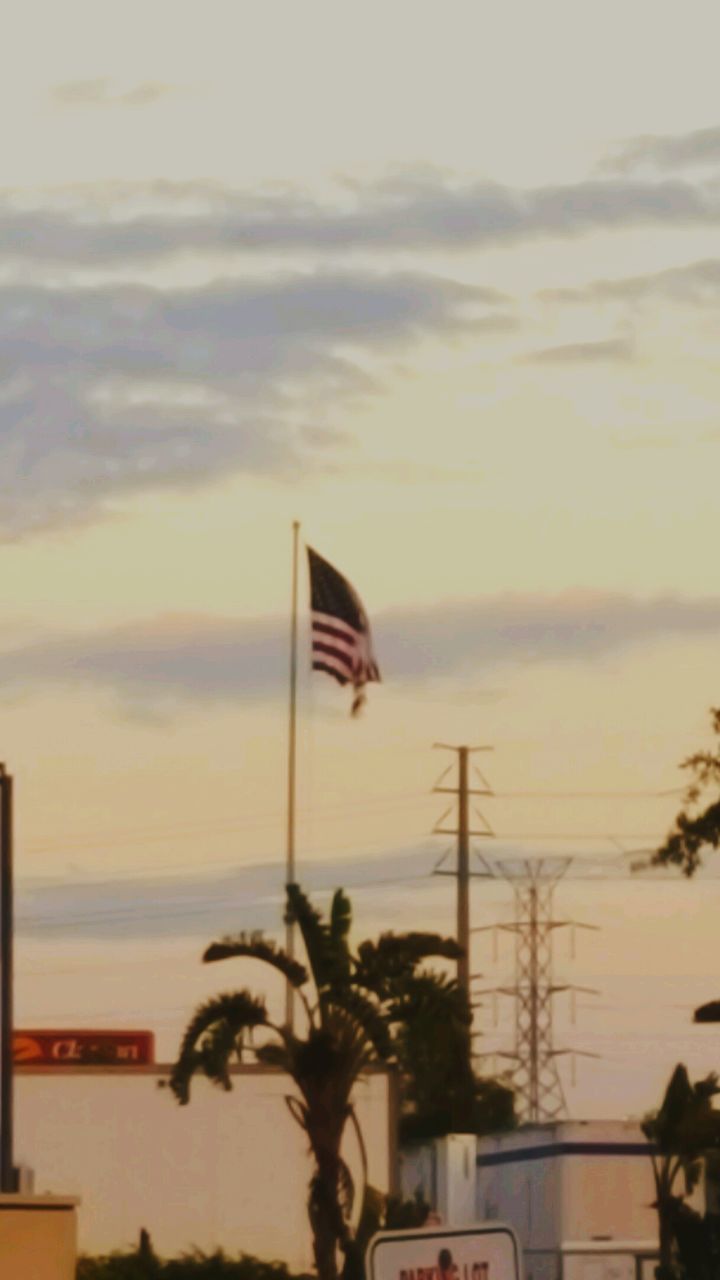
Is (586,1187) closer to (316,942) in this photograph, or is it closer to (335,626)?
(335,626)

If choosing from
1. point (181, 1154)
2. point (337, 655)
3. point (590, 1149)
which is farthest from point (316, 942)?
point (590, 1149)

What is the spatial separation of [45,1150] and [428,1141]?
7.12 metres

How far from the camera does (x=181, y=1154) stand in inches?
1839

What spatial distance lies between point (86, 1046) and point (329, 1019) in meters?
21.3

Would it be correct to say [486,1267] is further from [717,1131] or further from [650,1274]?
[650,1274]

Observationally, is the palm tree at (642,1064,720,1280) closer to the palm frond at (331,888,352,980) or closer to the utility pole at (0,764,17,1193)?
the palm frond at (331,888,352,980)

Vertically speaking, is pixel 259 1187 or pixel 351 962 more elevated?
pixel 351 962

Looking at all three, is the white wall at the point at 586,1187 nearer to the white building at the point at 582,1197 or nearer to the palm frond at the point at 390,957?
the white building at the point at 582,1197

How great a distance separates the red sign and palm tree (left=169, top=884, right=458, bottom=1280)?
16.9 metres

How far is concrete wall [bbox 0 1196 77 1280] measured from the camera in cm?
2166

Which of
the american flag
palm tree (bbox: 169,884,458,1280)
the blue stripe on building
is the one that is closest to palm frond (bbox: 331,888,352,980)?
palm tree (bbox: 169,884,458,1280)

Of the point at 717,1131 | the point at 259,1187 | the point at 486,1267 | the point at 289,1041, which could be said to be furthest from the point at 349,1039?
→ the point at 486,1267

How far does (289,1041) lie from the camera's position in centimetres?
3359

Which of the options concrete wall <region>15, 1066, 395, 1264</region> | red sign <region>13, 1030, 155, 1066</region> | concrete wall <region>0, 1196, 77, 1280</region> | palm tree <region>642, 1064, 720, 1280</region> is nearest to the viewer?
concrete wall <region>0, 1196, 77, 1280</region>
